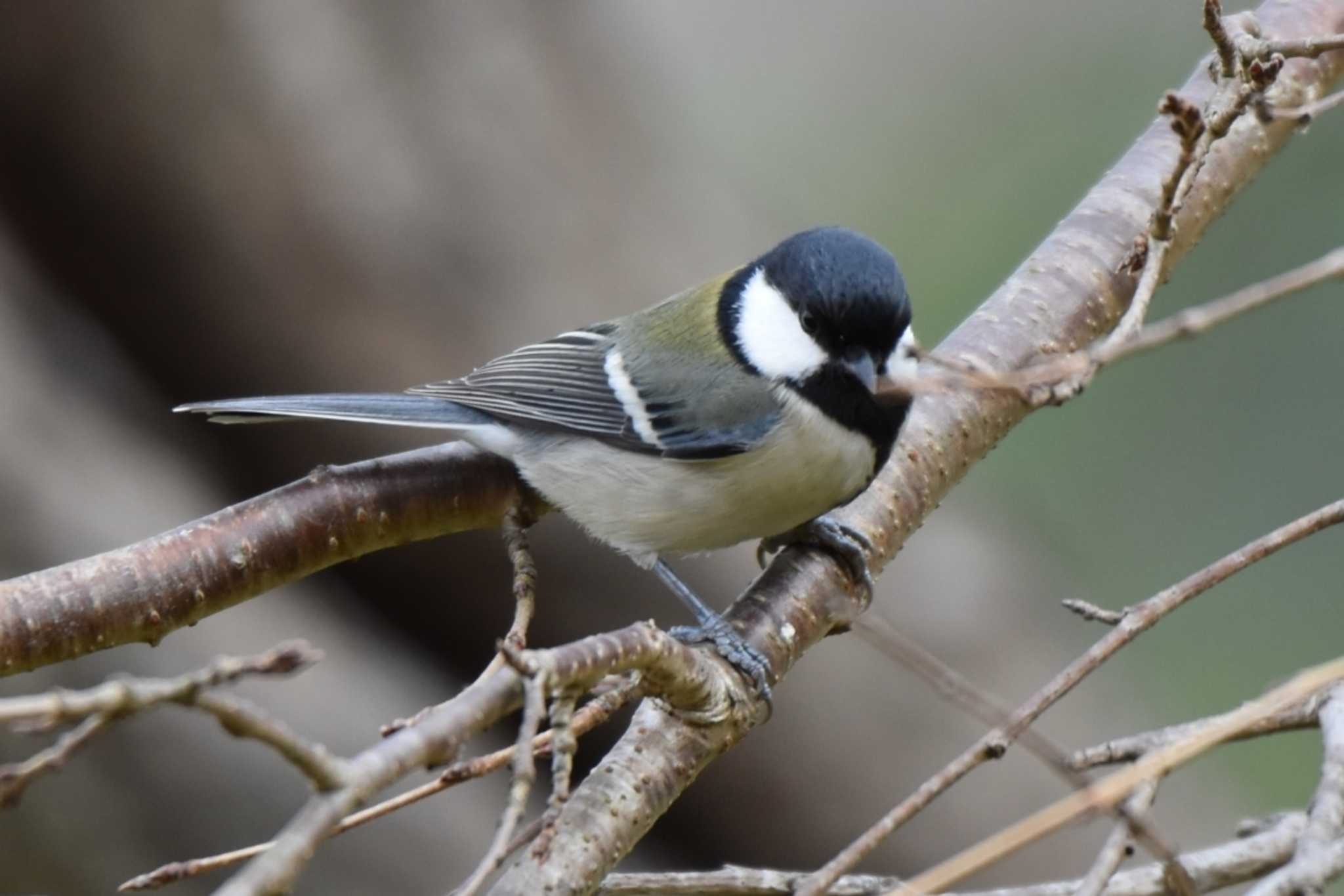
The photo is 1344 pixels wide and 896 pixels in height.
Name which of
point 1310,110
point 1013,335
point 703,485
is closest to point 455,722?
point 1310,110

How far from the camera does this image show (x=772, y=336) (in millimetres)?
2135

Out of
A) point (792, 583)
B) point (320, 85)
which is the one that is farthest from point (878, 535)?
point (320, 85)

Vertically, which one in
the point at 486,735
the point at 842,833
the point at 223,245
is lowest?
the point at 842,833

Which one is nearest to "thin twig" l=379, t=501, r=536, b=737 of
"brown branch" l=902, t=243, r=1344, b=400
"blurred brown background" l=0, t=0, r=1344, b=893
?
"brown branch" l=902, t=243, r=1344, b=400

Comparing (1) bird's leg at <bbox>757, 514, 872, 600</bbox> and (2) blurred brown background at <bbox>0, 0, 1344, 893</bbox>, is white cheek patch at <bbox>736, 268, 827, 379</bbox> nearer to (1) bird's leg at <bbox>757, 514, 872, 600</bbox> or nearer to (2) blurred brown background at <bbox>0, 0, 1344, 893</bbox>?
(1) bird's leg at <bbox>757, 514, 872, 600</bbox>

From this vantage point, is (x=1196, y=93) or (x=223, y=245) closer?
(x=1196, y=93)

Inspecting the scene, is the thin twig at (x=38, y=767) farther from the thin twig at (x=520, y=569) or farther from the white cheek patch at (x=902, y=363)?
the white cheek patch at (x=902, y=363)

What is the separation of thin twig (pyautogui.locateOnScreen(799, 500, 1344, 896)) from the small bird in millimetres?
526

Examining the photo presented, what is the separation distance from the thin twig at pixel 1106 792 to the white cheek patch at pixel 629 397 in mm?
1226

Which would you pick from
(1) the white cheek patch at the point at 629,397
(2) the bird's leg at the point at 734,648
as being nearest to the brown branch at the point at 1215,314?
(2) the bird's leg at the point at 734,648

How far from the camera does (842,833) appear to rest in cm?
361

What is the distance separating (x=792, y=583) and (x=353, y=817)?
79 centimetres

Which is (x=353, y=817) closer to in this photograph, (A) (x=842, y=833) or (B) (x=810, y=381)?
(B) (x=810, y=381)

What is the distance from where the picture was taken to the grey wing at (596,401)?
2.10 m
